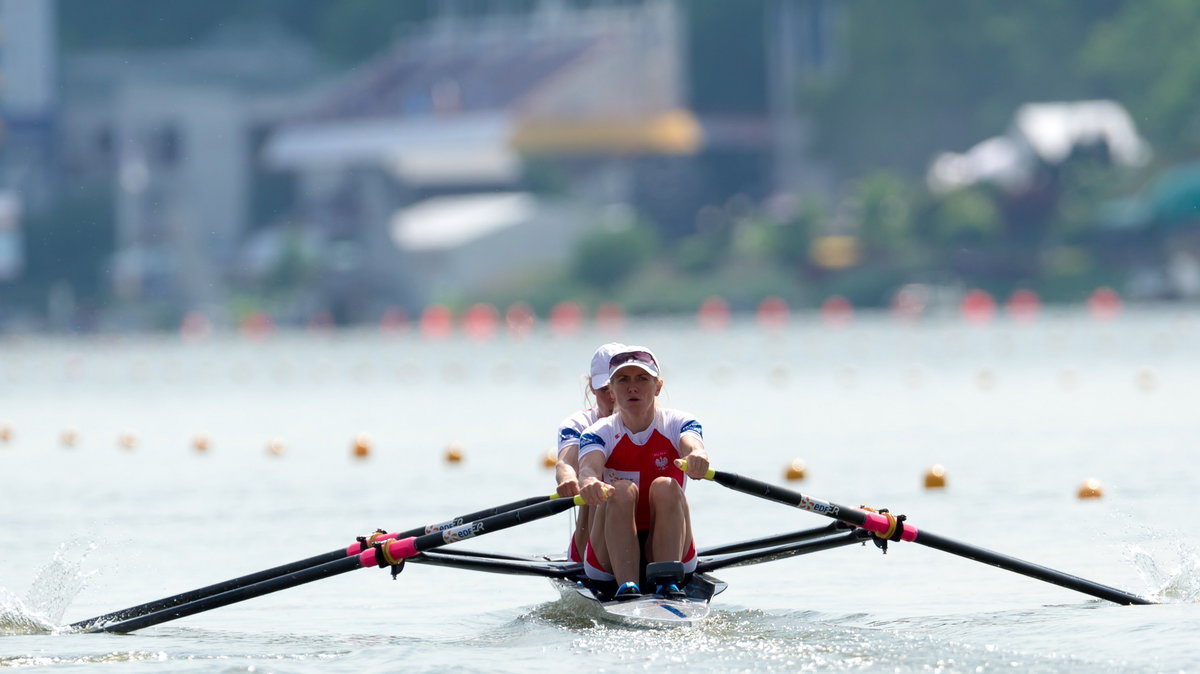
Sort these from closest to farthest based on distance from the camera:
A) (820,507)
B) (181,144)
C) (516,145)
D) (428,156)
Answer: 1. (820,507)
2. (516,145)
3. (428,156)
4. (181,144)

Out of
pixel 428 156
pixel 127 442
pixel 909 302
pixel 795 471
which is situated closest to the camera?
pixel 795 471

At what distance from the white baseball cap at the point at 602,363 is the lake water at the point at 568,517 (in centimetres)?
145

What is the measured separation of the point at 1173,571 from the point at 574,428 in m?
3.92

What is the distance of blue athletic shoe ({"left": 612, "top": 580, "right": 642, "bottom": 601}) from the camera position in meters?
13.2

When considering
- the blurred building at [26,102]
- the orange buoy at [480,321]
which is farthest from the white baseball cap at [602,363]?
the blurred building at [26,102]

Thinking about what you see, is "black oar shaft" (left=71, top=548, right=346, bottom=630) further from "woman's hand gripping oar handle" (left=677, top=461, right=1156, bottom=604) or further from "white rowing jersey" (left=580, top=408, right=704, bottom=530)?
"woman's hand gripping oar handle" (left=677, top=461, right=1156, bottom=604)

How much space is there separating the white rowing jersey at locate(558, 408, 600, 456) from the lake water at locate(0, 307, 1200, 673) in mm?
1063

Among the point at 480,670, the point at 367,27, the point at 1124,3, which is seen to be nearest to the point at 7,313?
the point at 367,27

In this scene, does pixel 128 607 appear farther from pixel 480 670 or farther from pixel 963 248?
pixel 963 248

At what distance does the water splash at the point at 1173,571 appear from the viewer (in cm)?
1371

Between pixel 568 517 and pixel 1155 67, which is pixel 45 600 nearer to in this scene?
pixel 568 517

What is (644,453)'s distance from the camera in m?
13.5

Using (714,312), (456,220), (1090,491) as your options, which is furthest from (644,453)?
(456,220)

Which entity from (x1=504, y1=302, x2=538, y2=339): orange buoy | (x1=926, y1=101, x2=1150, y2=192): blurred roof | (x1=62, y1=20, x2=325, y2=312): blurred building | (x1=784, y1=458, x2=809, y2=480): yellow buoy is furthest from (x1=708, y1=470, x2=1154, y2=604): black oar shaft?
(x1=62, y1=20, x2=325, y2=312): blurred building
